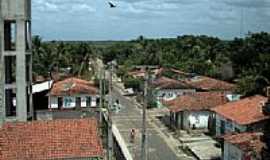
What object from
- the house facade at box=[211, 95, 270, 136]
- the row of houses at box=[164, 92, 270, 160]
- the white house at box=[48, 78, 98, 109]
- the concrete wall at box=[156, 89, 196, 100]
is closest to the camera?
the row of houses at box=[164, 92, 270, 160]

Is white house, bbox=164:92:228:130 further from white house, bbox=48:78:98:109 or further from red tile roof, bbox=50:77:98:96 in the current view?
red tile roof, bbox=50:77:98:96

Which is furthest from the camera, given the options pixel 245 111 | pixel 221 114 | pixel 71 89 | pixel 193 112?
pixel 71 89

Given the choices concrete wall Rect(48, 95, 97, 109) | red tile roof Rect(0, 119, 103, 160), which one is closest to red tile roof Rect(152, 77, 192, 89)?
concrete wall Rect(48, 95, 97, 109)

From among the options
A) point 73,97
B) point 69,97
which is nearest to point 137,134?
point 73,97

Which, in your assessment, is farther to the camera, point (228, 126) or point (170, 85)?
point (170, 85)

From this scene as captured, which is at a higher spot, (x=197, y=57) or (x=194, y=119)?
(x=197, y=57)

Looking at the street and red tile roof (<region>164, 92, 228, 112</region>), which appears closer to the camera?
the street

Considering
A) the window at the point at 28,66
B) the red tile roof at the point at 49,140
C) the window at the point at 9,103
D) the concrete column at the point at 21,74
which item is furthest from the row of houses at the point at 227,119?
the window at the point at 9,103

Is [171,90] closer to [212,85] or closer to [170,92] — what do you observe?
[170,92]
